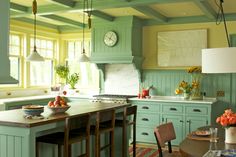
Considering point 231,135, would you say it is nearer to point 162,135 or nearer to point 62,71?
point 162,135

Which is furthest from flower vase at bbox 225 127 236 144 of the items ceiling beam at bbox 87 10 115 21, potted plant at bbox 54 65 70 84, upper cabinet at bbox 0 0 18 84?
potted plant at bbox 54 65 70 84

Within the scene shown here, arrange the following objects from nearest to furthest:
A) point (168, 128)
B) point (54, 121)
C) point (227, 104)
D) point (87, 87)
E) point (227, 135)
A: point (227, 135)
point (54, 121)
point (168, 128)
point (227, 104)
point (87, 87)

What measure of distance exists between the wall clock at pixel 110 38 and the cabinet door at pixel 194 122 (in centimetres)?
223

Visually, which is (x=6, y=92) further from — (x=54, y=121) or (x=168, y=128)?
(x=168, y=128)

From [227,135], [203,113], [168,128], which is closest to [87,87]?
[203,113]

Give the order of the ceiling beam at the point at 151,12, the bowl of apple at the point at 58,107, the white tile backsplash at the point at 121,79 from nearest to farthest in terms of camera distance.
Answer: the bowl of apple at the point at 58,107 → the ceiling beam at the point at 151,12 → the white tile backsplash at the point at 121,79

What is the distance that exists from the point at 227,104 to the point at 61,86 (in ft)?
13.2

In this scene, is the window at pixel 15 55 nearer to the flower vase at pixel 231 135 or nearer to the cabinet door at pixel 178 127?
the cabinet door at pixel 178 127

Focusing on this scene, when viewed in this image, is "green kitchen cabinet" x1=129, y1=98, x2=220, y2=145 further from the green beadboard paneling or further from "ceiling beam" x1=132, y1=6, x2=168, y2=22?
"ceiling beam" x1=132, y1=6, x2=168, y2=22

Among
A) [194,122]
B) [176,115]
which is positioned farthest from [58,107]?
[194,122]

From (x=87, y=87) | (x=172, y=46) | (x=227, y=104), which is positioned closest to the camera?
(x=227, y=104)

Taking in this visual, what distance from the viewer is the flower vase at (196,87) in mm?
6066

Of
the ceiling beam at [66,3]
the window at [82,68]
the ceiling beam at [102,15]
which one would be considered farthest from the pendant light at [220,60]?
the window at [82,68]

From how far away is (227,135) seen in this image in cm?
303
